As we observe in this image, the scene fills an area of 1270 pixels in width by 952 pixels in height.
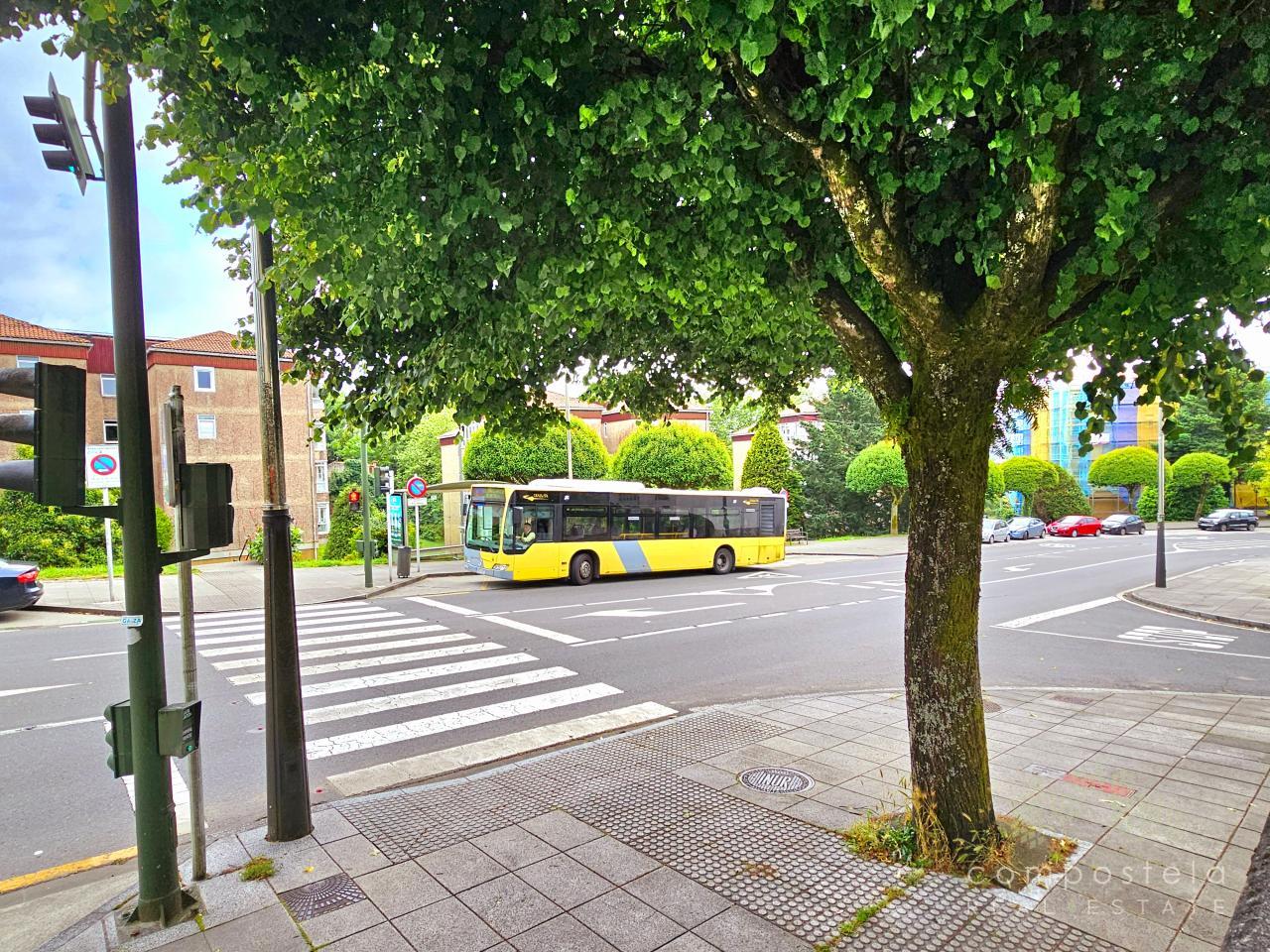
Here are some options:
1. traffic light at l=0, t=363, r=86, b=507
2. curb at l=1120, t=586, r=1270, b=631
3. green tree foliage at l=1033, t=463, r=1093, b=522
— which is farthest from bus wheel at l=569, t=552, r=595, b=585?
green tree foliage at l=1033, t=463, r=1093, b=522

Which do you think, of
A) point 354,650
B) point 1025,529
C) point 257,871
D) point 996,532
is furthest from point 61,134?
point 1025,529

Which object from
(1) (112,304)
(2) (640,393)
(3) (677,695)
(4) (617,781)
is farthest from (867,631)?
(1) (112,304)

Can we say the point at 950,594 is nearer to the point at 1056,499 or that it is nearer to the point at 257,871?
the point at 257,871

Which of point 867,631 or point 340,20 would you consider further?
point 867,631

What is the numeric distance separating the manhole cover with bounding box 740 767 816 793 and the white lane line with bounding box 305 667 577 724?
12.0 ft

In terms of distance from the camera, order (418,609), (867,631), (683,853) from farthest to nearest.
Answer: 1. (418,609)
2. (867,631)
3. (683,853)

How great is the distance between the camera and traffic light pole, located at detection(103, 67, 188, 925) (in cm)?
347

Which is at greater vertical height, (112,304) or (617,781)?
(112,304)

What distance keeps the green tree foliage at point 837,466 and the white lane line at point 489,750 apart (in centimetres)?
3328

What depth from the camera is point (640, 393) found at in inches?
320

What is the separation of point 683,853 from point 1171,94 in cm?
469

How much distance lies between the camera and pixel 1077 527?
42.9 meters

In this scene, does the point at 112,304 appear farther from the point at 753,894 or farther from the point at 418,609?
the point at 418,609

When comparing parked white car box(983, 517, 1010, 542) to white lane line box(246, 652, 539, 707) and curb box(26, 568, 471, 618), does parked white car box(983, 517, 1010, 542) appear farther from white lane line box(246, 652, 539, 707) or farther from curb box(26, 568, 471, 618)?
white lane line box(246, 652, 539, 707)
